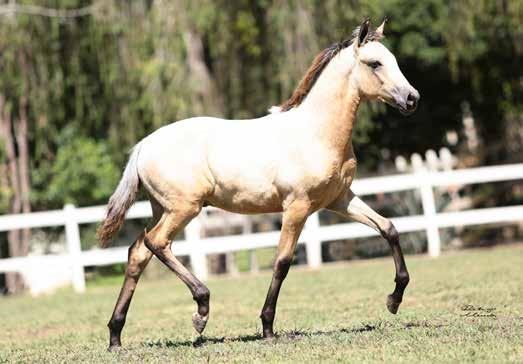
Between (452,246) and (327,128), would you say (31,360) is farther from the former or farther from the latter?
(452,246)

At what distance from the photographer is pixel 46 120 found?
784 inches

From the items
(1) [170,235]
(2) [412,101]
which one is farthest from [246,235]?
(2) [412,101]

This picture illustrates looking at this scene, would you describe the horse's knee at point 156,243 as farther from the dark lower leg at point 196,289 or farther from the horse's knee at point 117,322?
the horse's knee at point 117,322

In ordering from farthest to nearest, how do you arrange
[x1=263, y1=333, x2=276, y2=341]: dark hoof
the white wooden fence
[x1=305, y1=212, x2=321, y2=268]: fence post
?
[x1=305, y1=212, x2=321, y2=268]: fence post → the white wooden fence → [x1=263, y1=333, x2=276, y2=341]: dark hoof

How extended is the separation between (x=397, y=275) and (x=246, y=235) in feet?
31.5

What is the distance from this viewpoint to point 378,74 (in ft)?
25.7

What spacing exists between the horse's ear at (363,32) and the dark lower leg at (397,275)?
144 cm

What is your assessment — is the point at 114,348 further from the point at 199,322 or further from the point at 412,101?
the point at 412,101

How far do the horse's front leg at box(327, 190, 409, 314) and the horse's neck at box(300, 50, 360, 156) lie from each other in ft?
1.40

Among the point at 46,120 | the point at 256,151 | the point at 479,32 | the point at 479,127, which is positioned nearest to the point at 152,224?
the point at 256,151

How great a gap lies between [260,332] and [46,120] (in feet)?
40.4

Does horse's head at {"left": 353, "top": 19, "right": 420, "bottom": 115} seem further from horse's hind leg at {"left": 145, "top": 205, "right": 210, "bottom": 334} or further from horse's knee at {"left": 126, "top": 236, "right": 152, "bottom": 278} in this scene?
horse's knee at {"left": 126, "top": 236, "right": 152, "bottom": 278}

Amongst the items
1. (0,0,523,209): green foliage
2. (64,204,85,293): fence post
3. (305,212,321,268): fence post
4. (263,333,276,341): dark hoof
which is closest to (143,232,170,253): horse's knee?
(263,333,276,341): dark hoof

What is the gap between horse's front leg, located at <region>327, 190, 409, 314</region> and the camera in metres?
7.83
